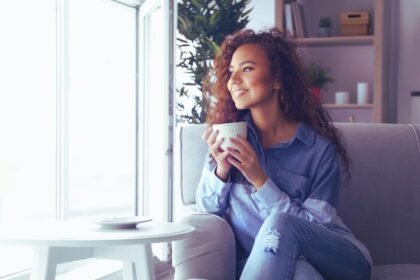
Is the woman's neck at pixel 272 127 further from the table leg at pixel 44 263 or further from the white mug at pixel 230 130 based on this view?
the table leg at pixel 44 263

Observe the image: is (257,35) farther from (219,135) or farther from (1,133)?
(1,133)

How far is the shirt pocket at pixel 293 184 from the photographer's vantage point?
1800 millimetres

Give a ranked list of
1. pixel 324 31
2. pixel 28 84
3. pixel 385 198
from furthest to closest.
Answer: pixel 324 31 → pixel 28 84 → pixel 385 198

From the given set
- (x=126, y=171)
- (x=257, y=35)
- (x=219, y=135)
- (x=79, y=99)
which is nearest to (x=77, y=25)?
(x=79, y=99)

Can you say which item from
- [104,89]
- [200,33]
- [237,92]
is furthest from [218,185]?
[104,89]

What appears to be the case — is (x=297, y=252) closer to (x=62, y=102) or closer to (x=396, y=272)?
(x=396, y=272)

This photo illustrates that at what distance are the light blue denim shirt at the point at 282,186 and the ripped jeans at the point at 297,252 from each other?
0.08 metres

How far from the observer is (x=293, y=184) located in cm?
181

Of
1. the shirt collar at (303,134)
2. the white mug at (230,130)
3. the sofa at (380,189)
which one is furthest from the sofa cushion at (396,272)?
the white mug at (230,130)

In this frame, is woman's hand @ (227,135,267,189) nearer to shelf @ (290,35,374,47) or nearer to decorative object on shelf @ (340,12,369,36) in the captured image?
shelf @ (290,35,374,47)

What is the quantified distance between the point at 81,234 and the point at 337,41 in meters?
2.96

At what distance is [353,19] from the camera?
3.97 m

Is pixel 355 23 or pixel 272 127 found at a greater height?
pixel 355 23

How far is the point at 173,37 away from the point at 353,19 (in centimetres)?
145
